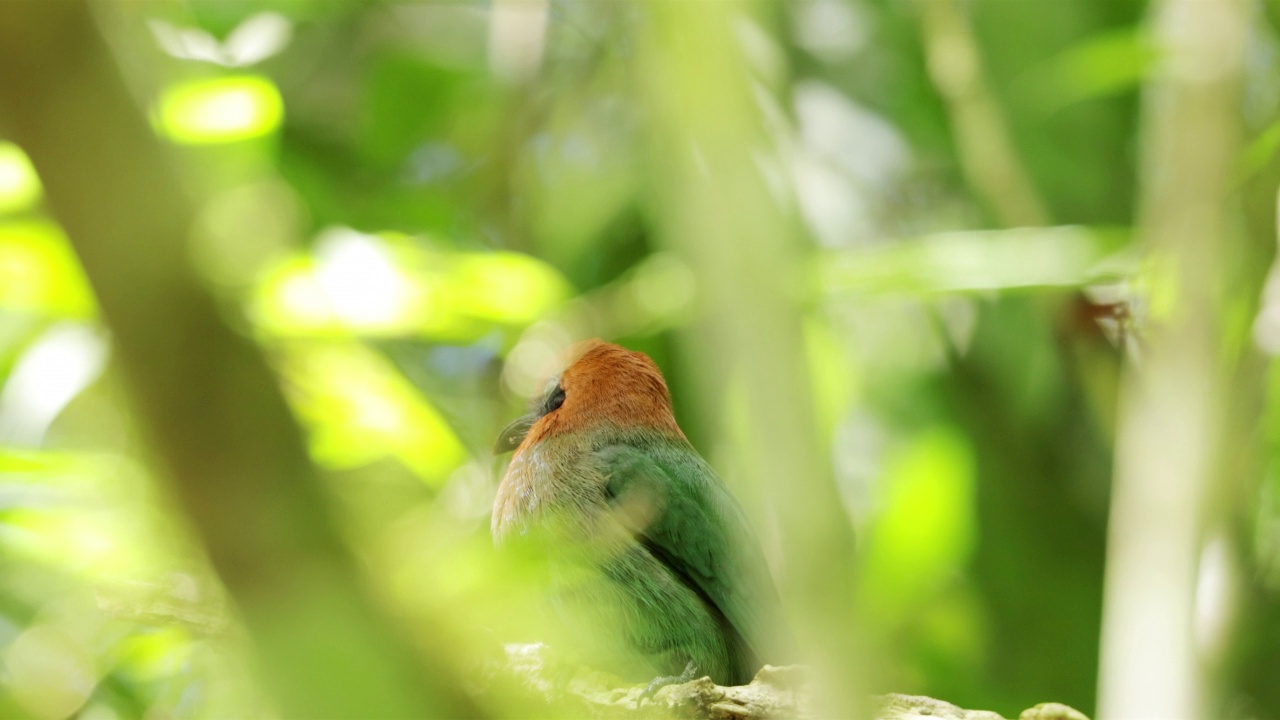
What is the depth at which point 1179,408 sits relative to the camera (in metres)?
1.35

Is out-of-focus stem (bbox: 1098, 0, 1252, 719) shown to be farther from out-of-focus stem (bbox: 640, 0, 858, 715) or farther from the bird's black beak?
the bird's black beak

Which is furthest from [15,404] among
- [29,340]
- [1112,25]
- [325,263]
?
[1112,25]

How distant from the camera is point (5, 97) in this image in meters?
0.84

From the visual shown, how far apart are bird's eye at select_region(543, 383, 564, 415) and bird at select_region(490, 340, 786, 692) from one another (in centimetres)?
9

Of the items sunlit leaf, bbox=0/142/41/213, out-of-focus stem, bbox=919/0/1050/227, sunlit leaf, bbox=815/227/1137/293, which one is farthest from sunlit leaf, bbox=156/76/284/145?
out-of-focus stem, bbox=919/0/1050/227

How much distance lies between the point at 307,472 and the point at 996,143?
3137 millimetres

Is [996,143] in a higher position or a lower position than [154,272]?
higher

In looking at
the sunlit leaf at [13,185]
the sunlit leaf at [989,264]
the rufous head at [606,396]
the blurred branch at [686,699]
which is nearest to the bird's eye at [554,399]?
the rufous head at [606,396]

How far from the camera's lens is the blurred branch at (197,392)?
81 centimetres

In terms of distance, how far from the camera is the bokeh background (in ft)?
2.73

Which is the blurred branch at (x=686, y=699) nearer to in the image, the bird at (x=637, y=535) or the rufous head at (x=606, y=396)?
the bird at (x=637, y=535)

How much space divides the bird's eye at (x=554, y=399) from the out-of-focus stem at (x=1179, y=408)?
1.61m

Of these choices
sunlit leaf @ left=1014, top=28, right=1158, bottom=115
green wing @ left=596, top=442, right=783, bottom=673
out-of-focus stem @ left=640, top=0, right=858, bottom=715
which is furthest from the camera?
sunlit leaf @ left=1014, top=28, right=1158, bottom=115

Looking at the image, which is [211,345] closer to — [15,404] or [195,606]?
[195,606]
